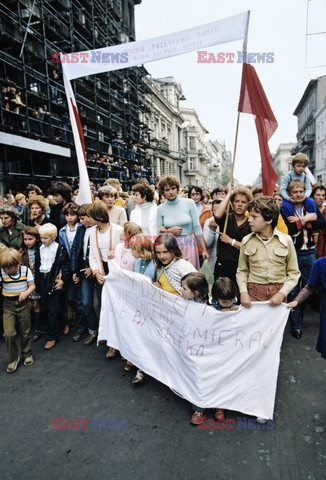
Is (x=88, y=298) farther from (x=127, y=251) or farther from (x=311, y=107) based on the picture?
(x=311, y=107)

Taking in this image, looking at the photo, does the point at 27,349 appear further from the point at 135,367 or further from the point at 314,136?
the point at 314,136

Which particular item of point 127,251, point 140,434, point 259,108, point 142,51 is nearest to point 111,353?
point 127,251

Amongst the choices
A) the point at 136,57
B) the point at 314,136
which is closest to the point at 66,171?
the point at 136,57

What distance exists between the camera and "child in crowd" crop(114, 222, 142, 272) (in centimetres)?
361

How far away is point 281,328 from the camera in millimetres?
2500

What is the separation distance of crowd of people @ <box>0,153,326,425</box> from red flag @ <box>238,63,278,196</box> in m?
0.31

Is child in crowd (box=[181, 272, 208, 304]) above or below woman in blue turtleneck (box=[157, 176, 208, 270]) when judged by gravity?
below

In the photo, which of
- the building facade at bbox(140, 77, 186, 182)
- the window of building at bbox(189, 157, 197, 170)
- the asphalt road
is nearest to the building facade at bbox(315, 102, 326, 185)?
the building facade at bbox(140, 77, 186, 182)

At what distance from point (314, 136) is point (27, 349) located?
53429 mm

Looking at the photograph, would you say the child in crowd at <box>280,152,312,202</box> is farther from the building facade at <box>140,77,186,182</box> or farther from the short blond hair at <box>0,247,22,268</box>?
the building facade at <box>140,77,186,182</box>

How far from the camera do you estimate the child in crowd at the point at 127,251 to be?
3.61m

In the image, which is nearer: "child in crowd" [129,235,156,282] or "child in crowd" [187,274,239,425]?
"child in crowd" [187,274,239,425]

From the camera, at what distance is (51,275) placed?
4070 mm

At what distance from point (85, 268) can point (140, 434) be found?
2.18m
